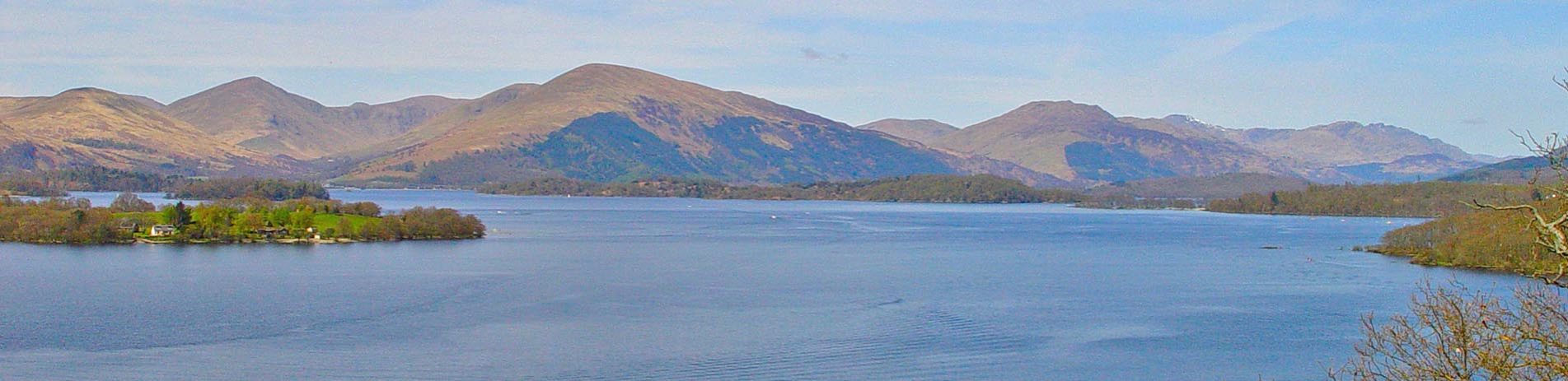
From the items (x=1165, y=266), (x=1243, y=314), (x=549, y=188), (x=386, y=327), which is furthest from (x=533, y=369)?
(x=549, y=188)

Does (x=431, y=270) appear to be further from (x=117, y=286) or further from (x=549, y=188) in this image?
(x=549, y=188)

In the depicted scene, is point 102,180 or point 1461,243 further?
point 102,180

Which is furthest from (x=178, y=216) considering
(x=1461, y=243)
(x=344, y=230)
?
(x=1461, y=243)

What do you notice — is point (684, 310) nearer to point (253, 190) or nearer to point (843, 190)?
point (253, 190)

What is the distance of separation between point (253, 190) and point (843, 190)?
88.3 meters

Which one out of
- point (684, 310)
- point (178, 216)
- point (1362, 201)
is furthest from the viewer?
point (1362, 201)

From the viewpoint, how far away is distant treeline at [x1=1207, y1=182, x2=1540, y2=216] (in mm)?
105062

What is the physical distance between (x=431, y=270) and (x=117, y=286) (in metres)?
9.66

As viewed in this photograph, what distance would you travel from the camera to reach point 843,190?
17962 cm

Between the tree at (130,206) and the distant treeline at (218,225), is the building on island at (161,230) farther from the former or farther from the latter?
the tree at (130,206)

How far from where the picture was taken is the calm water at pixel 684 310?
76.3 ft

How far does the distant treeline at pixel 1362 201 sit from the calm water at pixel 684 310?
171ft

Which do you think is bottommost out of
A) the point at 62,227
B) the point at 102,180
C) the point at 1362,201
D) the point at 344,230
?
the point at 344,230

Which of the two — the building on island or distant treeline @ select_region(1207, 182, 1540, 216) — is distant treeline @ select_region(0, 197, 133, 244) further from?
distant treeline @ select_region(1207, 182, 1540, 216)
